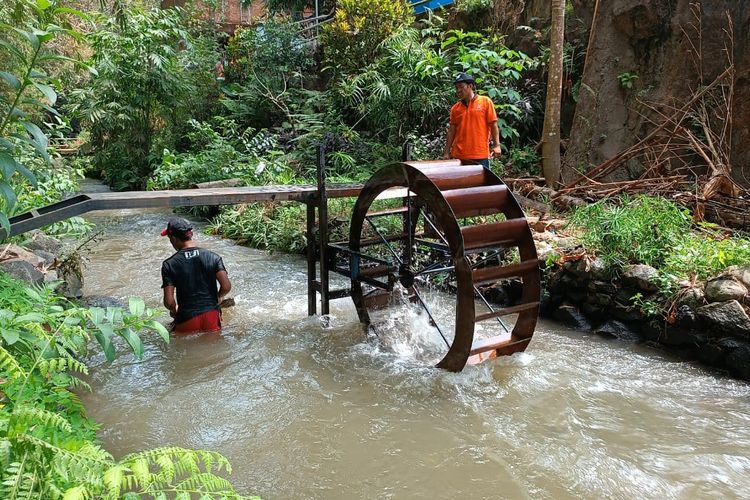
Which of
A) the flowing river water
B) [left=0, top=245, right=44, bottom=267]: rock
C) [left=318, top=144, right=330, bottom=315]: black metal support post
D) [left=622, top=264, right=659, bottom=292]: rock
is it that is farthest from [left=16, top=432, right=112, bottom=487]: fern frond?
[left=622, top=264, right=659, bottom=292]: rock

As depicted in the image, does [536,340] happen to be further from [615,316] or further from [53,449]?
[53,449]

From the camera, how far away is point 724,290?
184 inches

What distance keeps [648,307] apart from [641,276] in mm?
317

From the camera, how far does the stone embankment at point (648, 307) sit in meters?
4.59

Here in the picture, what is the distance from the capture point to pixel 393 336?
5.36 m

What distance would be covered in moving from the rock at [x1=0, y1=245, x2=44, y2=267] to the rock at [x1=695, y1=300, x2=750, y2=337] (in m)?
6.02

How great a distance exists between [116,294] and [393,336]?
11.8 feet

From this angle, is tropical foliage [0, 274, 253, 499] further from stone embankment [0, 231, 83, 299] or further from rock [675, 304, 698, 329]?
rock [675, 304, 698, 329]

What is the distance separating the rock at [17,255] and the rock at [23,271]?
174 mm

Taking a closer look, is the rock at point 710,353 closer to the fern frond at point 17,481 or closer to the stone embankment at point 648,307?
A: the stone embankment at point 648,307

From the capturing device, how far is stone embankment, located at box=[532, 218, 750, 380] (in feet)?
15.1

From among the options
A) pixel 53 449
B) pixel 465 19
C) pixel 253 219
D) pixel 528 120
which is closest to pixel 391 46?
pixel 465 19

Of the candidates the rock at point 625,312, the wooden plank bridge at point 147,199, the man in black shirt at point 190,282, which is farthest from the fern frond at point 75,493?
the rock at point 625,312

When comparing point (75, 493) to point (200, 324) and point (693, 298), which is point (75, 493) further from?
point (693, 298)
